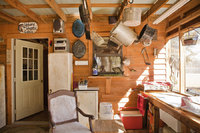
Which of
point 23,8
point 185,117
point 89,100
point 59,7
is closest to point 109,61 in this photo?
point 89,100

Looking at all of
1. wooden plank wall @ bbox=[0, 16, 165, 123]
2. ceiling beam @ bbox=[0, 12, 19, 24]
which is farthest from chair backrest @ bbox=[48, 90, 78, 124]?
ceiling beam @ bbox=[0, 12, 19, 24]

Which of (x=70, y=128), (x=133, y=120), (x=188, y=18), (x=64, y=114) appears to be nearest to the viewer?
(x=70, y=128)

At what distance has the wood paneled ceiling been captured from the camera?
2482mm

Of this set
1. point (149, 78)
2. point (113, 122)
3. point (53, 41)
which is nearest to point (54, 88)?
point (53, 41)

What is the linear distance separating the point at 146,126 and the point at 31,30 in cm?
381

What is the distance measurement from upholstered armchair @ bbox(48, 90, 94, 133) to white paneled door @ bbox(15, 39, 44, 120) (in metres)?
2.09

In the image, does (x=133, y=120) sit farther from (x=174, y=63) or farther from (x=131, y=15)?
(x=131, y=15)

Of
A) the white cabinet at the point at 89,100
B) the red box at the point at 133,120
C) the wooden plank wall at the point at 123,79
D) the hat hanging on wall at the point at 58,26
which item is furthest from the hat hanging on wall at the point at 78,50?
the red box at the point at 133,120

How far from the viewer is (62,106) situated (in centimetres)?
202

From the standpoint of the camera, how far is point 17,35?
11.2 feet

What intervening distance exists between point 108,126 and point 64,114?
42.1 inches

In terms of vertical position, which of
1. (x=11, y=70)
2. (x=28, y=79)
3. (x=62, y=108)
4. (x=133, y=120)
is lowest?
(x=133, y=120)

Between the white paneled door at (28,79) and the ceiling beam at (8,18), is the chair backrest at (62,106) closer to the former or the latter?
the white paneled door at (28,79)

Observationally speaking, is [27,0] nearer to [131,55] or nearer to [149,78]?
[131,55]
